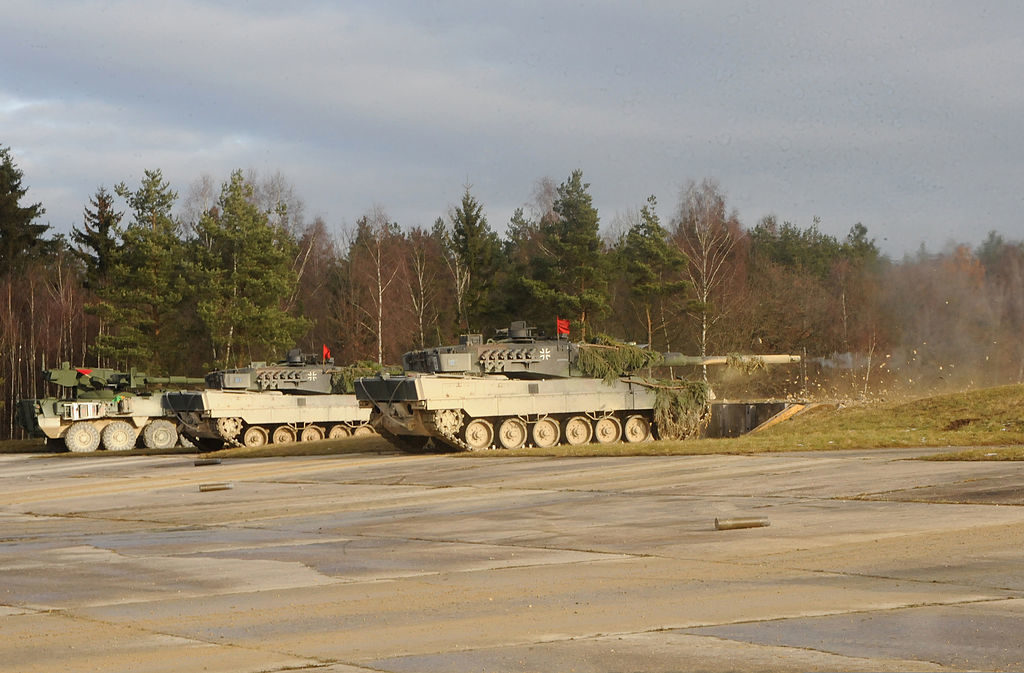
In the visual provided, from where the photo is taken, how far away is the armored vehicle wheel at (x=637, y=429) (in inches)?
1181

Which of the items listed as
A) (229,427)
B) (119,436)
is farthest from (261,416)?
(119,436)

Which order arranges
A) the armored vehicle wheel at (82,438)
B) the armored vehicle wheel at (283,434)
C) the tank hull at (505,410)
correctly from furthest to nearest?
the armored vehicle wheel at (82,438) < the armored vehicle wheel at (283,434) < the tank hull at (505,410)

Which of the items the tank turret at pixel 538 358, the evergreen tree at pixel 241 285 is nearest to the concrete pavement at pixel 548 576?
the tank turret at pixel 538 358

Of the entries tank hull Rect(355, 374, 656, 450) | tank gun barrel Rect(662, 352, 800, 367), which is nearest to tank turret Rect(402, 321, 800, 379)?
tank gun barrel Rect(662, 352, 800, 367)

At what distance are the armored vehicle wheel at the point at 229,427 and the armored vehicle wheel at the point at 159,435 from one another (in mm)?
6295

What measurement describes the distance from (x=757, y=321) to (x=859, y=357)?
48.5ft

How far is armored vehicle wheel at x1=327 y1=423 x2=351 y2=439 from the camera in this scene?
37.2 meters

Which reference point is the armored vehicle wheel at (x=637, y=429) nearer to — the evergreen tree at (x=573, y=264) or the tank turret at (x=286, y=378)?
the tank turret at (x=286, y=378)

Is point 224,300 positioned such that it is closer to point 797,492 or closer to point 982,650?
point 797,492

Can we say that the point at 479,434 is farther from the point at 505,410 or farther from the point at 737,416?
the point at 737,416

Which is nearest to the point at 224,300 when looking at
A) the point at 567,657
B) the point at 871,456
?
the point at 871,456

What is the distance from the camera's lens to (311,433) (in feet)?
120

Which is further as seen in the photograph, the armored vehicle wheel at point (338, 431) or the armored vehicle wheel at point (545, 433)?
the armored vehicle wheel at point (338, 431)

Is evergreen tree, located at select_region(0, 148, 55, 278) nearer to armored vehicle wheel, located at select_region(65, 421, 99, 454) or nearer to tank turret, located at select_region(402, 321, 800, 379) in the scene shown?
armored vehicle wheel, located at select_region(65, 421, 99, 454)
